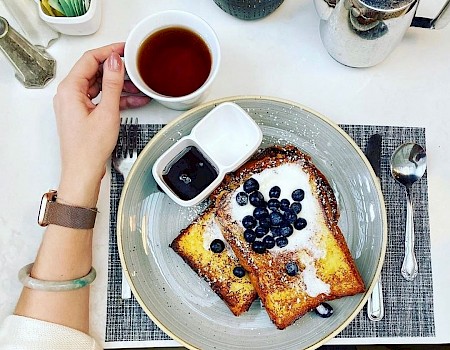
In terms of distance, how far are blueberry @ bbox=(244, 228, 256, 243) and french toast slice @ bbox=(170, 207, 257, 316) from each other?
0.06 m

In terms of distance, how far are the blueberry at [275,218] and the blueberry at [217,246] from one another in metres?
0.11

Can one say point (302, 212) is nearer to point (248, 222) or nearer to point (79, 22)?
point (248, 222)

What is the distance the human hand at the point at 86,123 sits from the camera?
1147mm

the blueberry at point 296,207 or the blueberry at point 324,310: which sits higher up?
the blueberry at point 296,207

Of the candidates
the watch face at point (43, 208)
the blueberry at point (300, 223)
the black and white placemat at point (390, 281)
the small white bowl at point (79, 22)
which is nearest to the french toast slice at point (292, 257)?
the blueberry at point (300, 223)

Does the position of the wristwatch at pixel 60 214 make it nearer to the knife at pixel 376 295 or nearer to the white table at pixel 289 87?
the white table at pixel 289 87

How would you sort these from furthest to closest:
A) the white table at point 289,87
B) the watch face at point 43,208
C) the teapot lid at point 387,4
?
the white table at point 289,87, the watch face at point 43,208, the teapot lid at point 387,4

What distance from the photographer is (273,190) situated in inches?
46.5

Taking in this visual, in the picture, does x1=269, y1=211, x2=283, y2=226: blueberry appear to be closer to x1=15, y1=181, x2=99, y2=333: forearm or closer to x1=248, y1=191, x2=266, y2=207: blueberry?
x1=248, y1=191, x2=266, y2=207: blueberry

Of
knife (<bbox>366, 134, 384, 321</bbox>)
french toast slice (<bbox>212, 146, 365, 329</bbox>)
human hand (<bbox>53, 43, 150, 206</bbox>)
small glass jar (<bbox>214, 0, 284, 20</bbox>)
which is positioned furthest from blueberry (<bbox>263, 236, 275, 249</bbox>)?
small glass jar (<bbox>214, 0, 284, 20</bbox>)

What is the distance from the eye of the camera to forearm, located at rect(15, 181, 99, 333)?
45.5 inches

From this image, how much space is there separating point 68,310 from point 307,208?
0.52 metres

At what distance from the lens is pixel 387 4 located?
1058mm

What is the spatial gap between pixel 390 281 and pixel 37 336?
2.39 ft
